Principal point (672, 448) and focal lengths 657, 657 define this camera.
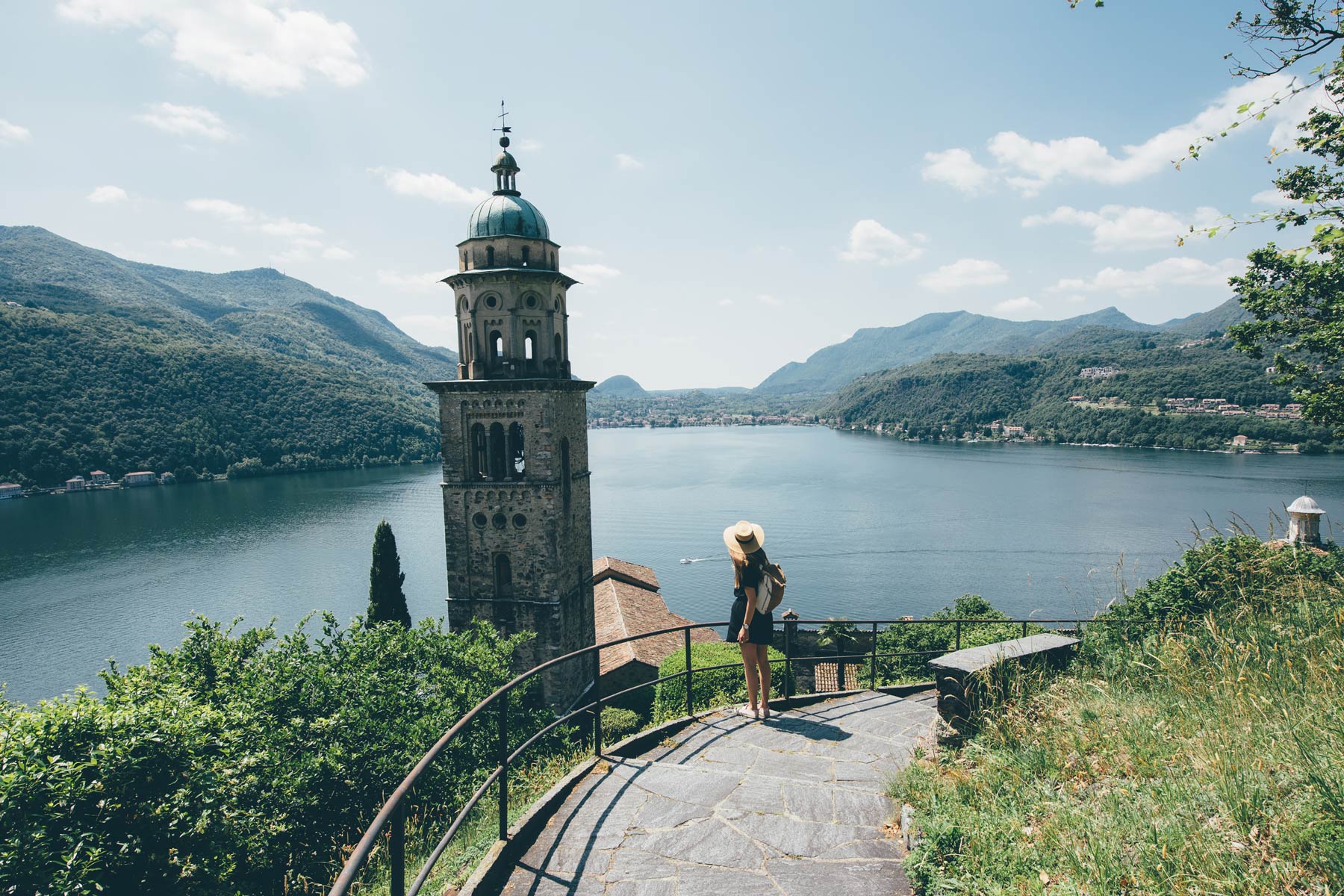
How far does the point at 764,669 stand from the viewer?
248 inches

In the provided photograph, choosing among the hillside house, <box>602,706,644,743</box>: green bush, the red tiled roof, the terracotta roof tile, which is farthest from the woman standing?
the terracotta roof tile

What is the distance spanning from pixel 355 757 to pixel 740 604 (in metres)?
7.36

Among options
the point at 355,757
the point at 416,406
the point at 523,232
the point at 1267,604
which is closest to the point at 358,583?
the point at 523,232

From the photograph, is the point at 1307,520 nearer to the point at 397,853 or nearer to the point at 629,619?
the point at 629,619

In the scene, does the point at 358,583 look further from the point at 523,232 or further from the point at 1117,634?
the point at 1117,634

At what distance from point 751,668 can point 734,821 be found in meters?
2.12

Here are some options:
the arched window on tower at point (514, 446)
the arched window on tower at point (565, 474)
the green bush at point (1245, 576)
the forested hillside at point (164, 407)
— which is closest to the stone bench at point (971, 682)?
the green bush at point (1245, 576)

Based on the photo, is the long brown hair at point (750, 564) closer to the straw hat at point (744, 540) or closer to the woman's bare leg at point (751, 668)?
the straw hat at point (744, 540)

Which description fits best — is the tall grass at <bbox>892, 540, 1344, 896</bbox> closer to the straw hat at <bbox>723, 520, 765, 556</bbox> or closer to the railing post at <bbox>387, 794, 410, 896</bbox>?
the straw hat at <bbox>723, 520, 765, 556</bbox>

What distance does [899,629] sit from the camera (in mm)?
26062

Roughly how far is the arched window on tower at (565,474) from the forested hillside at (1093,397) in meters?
94.3

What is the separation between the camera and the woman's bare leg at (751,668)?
6262 millimetres

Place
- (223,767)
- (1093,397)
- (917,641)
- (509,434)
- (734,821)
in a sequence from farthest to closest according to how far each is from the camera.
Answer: (1093,397) < (917,641) < (509,434) < (223,767) < (734,821)

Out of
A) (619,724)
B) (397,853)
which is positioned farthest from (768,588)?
(619,724)
